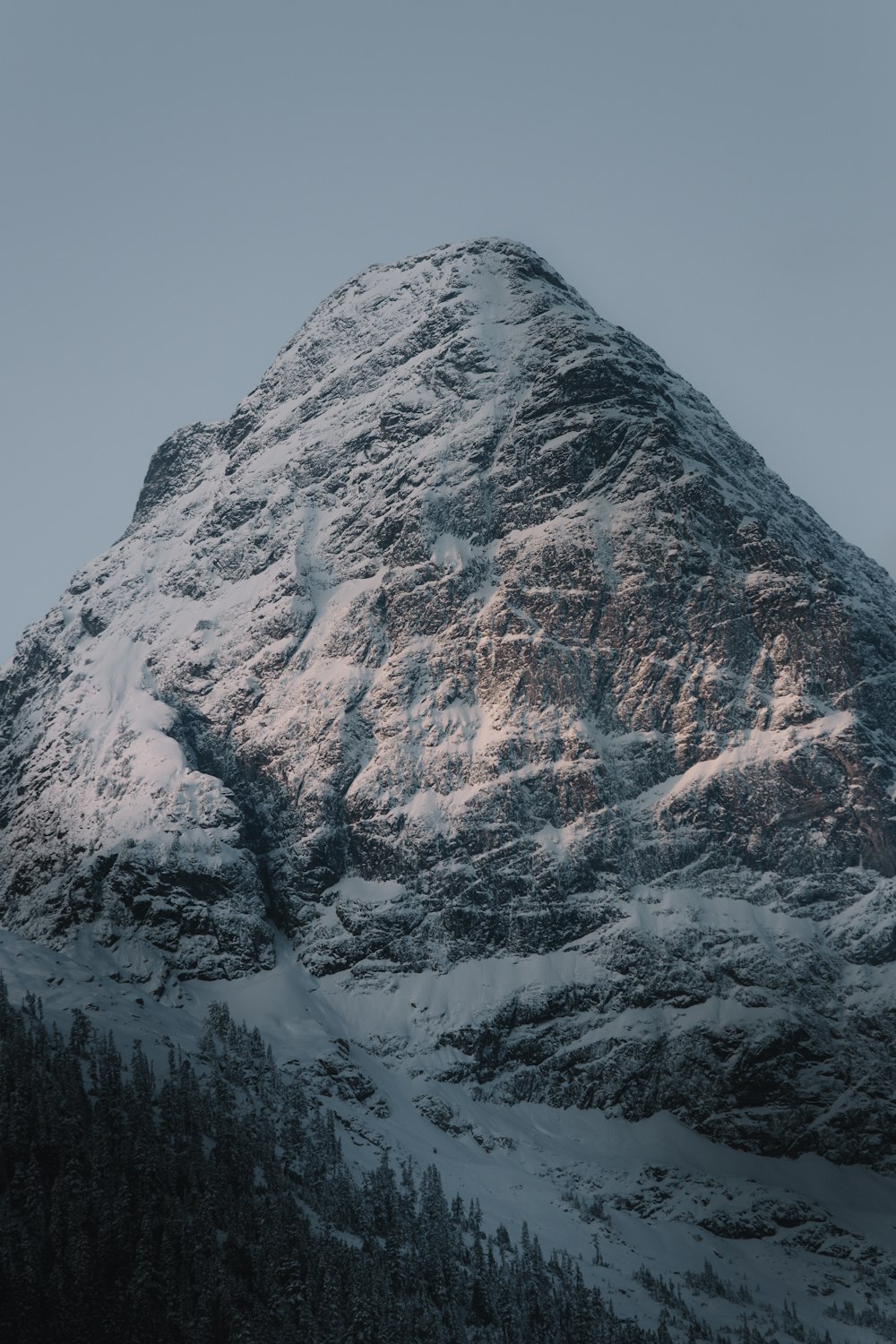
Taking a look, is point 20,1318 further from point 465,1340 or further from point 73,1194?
point 465,1340

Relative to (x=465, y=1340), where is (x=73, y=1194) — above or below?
above

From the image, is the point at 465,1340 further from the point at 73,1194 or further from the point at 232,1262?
the point at 73,1194

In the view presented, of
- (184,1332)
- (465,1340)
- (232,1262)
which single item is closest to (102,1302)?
(184,1332)

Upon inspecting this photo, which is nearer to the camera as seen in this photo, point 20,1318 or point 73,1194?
point 20,1318

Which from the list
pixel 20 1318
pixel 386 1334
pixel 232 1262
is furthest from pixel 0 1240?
pixel 386 1334

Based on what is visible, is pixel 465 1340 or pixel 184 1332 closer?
pixel 184 1332

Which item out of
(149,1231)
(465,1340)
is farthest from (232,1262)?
(465,1340)

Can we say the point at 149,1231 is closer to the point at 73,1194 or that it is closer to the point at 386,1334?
the point at 73,1194
